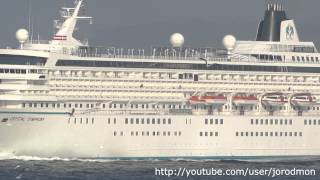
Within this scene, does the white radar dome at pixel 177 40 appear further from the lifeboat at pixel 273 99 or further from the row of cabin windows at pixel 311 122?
the row of cabin windows at pixel 311 122

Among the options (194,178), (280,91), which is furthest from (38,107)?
(280,91)

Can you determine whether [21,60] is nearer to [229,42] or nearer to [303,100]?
[229,42]

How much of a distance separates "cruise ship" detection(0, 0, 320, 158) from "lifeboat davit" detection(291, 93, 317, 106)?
0.07 meters

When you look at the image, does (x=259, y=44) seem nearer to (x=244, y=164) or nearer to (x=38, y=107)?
(x=244, y=164)

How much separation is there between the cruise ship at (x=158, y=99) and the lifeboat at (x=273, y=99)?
69 millimetres

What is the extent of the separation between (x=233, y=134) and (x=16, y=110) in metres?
15.0

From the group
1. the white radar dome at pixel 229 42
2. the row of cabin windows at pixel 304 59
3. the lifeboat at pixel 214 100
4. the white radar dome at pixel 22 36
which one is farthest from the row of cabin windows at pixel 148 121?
the row of cabin windows at pixel 304 59

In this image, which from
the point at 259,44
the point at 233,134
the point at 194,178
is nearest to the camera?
the point at 194,178

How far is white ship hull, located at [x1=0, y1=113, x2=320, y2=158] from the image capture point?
249ft

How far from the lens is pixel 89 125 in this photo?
7688 centimetres

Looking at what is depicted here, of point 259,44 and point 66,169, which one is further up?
point 259,44

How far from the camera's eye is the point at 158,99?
79.6m

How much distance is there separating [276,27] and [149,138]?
15.5 meters

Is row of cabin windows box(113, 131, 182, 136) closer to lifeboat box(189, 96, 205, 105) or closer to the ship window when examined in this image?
lifeboat box(189, 96, 205, 105)
